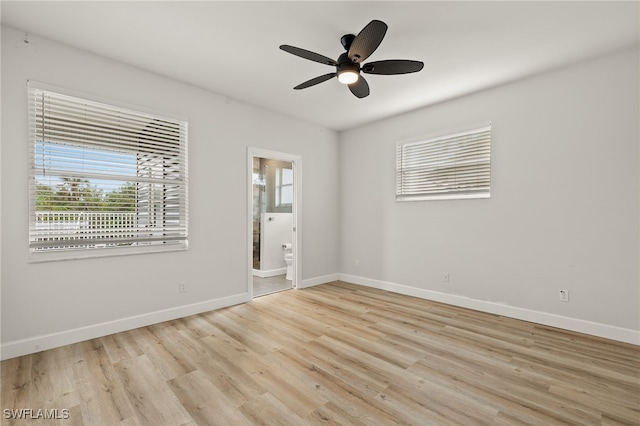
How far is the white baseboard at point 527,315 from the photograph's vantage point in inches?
112

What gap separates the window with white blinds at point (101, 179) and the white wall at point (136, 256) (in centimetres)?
9

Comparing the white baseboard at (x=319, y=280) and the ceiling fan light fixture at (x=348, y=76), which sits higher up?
the ceiling fan light fixture at (x=348, y=76)

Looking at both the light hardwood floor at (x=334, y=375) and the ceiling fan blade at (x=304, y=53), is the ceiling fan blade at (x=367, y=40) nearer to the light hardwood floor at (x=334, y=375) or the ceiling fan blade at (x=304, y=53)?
the ceiling fan blade at (x=304, y=53)

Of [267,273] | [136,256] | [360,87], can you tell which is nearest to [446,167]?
[360,87]

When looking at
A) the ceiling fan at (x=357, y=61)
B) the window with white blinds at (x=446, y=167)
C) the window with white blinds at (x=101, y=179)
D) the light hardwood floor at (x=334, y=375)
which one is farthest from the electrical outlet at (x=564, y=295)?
the window with white blinds at (x=101, y=179)

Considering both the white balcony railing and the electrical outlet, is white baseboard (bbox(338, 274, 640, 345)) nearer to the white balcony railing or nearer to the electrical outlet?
the electrical outlet

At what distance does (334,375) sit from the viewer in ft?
7.42

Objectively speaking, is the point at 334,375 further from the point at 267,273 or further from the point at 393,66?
the point at 267,273

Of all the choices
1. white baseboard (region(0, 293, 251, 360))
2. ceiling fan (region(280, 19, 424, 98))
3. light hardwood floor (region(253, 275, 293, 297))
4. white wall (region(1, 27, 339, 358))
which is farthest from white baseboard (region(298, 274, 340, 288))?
ceiling fan (region(280, 19, 424, 98))

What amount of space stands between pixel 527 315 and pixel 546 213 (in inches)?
45.8

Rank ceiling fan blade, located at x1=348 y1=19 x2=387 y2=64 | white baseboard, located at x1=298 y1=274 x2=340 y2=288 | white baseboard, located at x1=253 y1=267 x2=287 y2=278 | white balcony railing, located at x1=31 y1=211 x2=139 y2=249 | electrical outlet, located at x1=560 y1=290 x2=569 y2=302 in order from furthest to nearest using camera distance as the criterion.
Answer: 1. white baseboard, located at x1=253 y1=267 x2=287 y2=278
2. white baseboard, located at x1=298 y1=274 x2=340 y2=288
3. electrical outlet, located at x1=560 y1=290 x2=569 y2=302
4. white balcony railing, located at x1=31 y1=211 x2=139 y2=249
5. ceiling fan blade, located at x1=348 y1=19 x2=387 y2=64

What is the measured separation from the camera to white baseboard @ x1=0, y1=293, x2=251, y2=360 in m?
2.52

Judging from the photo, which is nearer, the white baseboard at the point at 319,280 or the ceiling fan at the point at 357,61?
the ceiling fan at the point at 357,61

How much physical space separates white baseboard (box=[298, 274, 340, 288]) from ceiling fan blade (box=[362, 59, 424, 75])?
11.1 feet
